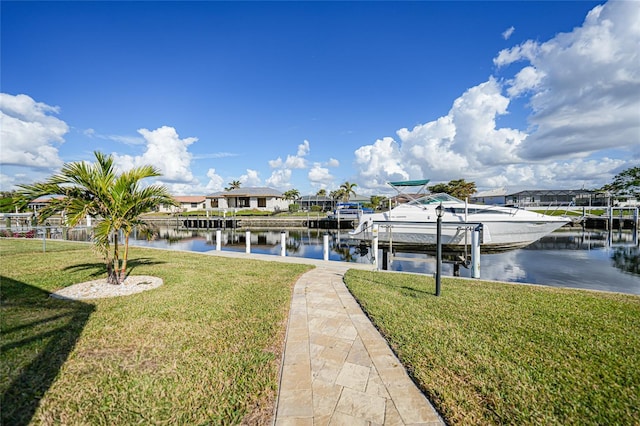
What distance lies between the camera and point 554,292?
5.85 m

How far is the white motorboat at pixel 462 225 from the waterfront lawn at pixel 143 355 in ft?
30.1

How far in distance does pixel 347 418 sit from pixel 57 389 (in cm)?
263

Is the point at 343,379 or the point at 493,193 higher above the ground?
the point at 493,193

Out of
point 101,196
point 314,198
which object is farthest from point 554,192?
point 101,196

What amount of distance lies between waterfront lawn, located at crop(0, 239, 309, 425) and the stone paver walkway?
0.64 ft

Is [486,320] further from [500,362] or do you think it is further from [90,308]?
[90,308]

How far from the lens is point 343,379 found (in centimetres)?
270

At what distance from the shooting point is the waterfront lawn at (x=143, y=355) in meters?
2.26

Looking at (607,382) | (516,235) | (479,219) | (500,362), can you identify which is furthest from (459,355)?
(516,235)

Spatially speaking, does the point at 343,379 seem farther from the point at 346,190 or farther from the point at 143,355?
the point at 346,190

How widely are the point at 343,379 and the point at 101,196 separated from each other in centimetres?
561

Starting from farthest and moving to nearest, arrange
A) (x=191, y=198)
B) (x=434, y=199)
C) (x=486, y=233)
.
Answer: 1. (x=191, y=198)
2. (x=434, y=199)
3. (x=486, y=233)

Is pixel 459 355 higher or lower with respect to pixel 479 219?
lower

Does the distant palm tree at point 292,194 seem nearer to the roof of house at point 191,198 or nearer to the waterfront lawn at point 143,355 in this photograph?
the roof of house at point 191,198
